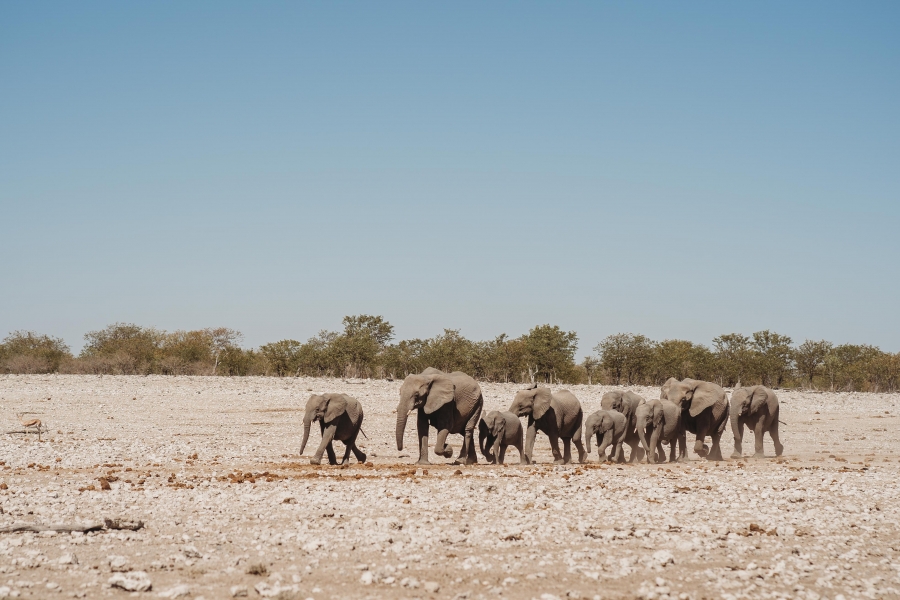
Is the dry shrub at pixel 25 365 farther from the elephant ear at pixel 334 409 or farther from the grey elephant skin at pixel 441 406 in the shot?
the grey elephant skin at pixel 441 406

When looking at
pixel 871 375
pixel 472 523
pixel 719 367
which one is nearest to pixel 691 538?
pixel 472 523

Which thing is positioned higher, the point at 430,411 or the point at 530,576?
the point at 430,411

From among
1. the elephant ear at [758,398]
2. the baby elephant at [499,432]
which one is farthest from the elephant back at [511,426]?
the elephant ear at [758,398]

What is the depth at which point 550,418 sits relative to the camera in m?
23.8

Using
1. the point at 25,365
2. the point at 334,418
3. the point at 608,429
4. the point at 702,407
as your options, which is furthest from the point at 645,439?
the point at 25,365

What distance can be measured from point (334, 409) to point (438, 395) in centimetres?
277

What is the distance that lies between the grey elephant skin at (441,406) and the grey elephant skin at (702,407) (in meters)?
7.39

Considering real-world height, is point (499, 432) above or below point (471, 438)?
above

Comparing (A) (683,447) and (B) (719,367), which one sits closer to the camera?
(A) (683,447)

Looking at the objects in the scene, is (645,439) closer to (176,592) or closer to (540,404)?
(540,404)

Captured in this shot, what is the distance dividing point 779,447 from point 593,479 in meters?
12.3

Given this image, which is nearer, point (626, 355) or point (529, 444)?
point (529, 444)

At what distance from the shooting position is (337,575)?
30.6 feet

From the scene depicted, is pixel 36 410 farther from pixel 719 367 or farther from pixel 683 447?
pixel 719 367
